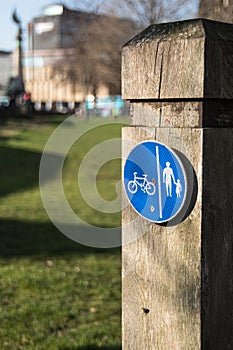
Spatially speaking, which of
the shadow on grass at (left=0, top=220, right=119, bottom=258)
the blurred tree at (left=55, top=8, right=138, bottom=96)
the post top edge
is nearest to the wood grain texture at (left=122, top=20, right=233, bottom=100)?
the post top edge

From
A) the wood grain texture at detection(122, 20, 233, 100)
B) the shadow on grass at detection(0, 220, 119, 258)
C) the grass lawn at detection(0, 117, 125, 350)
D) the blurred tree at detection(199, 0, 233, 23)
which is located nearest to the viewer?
the wood grain texture at detection(122, 20, 233, 100)

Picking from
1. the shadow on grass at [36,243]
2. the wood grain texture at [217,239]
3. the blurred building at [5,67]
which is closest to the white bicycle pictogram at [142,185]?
the wood grain texture at [217,239]

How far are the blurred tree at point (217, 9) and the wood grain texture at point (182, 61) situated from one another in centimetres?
228

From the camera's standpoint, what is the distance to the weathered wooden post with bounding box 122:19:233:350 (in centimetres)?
128

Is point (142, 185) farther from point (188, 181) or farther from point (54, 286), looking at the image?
point (54, 286)

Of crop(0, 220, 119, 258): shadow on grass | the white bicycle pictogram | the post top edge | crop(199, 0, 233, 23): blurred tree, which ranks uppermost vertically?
crop(199, 0, 233, 23): blurred tree

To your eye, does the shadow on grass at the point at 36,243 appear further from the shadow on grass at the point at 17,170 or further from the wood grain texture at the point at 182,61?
the wood grain texture at the point at 182,61

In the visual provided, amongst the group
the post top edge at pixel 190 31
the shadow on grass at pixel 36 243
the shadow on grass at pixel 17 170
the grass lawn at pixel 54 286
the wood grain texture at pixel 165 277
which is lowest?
the shadow on grass at pixel 17 170

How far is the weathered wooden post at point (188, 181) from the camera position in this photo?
1.28 metres

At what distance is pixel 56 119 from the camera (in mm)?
33938

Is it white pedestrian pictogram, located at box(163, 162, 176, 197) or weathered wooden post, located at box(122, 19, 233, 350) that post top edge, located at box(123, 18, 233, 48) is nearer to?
weathered wooden post, located at box(122, 19, 233, 350)

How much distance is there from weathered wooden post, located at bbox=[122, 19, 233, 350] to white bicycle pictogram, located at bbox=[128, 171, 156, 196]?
0.02m

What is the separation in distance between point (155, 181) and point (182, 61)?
277mm

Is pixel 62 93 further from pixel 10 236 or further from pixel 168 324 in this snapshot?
pixel 168 324
